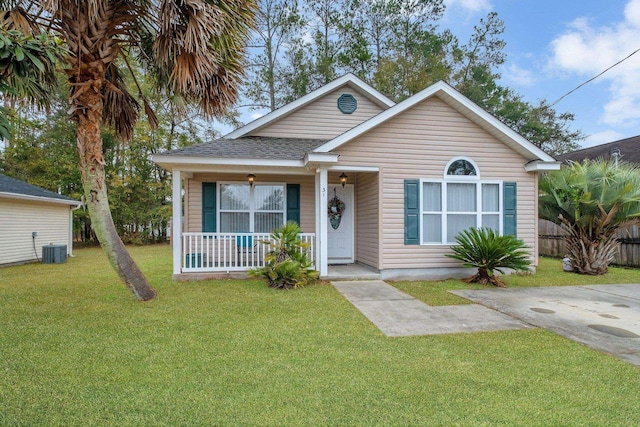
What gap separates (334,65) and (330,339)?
20.4m

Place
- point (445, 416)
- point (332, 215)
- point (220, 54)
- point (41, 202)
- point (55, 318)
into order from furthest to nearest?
point (41, 202), point (332, 215), point (220, 54), point (55, 318), point (445, 416)

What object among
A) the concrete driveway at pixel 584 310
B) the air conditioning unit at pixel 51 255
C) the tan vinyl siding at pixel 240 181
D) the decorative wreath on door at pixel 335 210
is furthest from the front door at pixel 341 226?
the air conditioning unit at pixel 51 255

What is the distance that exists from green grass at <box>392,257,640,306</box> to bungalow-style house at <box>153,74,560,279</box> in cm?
60

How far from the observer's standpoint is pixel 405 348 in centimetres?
378

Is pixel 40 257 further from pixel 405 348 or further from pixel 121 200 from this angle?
pixel 405 348

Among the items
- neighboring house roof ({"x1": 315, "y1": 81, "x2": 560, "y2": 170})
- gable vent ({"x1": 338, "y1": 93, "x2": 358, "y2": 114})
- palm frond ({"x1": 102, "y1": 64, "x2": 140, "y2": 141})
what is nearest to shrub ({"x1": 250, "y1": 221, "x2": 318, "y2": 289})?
neighboring house roof ({"x1": 315, "y1": 81, "x2": 560, "y2": 170})

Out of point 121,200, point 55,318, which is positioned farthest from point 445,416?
point 121,200

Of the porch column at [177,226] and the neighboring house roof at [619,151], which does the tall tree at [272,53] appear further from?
the neighboring house roof at [619,151]

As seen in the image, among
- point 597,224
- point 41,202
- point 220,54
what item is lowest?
point 597,224

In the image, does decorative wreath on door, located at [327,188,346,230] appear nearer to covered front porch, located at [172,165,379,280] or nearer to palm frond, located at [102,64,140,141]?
covered front porch, located at [172,165,379,280]

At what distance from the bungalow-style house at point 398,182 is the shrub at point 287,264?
19.6 inches

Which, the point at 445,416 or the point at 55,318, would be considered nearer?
the point at 445,416

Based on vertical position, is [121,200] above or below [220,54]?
below

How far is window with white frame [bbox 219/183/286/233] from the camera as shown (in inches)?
349
